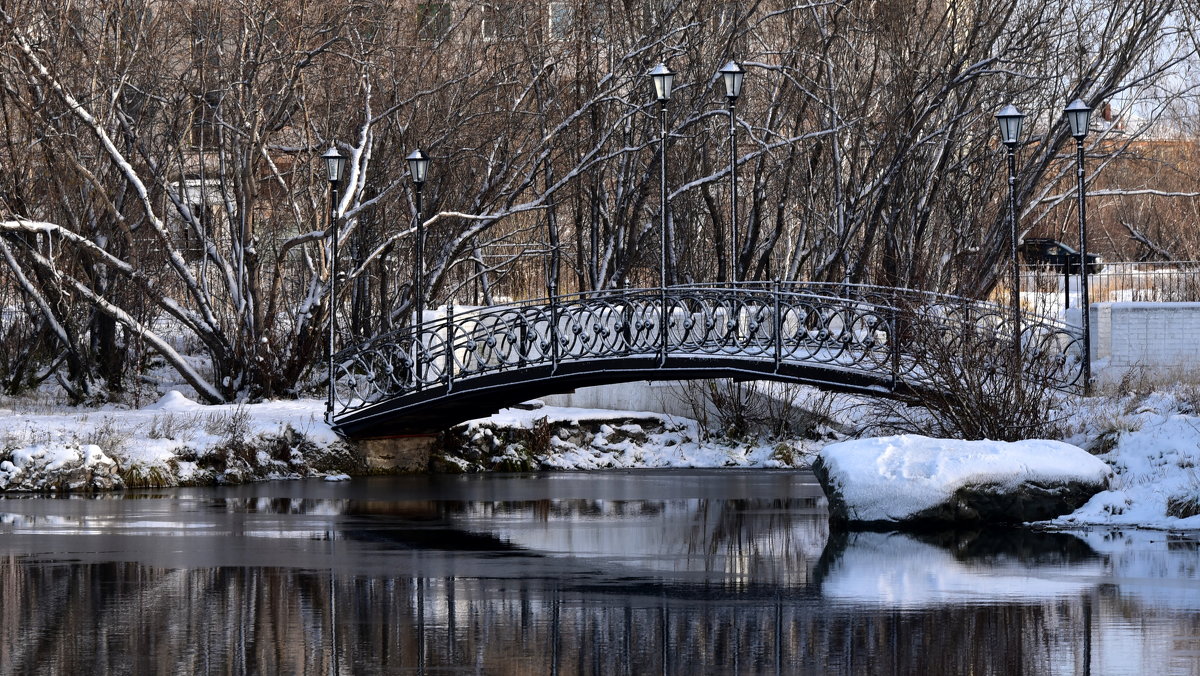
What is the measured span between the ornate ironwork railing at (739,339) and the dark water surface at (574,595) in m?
3.23

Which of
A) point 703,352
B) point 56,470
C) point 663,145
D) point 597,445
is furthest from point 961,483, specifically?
point 597,445

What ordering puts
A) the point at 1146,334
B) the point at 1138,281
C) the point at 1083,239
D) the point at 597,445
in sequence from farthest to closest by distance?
the point at 1138,281 < the point at 597,445 < the point at 1146,334 < the point at 1083,239

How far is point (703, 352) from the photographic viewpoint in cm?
2573

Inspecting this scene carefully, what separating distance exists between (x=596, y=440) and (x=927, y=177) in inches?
403

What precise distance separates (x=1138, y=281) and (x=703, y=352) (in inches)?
842

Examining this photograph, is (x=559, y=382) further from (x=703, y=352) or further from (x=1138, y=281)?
(x=1138, y=281)

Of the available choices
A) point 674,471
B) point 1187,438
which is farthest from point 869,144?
point 1187,438

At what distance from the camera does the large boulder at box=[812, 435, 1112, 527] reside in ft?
58.3

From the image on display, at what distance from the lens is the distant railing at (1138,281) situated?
40.8 meters

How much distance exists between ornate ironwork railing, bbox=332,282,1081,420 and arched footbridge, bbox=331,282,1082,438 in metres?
0.03

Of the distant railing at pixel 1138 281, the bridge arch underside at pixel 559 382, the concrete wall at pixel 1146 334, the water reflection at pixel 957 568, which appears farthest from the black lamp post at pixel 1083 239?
the distant railing at pixel 1138 281

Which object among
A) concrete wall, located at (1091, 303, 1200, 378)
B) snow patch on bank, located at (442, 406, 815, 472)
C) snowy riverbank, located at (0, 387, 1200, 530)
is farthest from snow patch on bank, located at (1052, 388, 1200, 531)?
snow patch on bank, located at (442, 406, 815, 472)

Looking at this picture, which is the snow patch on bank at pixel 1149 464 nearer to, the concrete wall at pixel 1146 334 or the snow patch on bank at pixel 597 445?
the concrete wall at pixel 1146 334

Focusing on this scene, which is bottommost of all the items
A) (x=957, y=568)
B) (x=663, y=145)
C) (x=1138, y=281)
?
(x=957, y=568)
